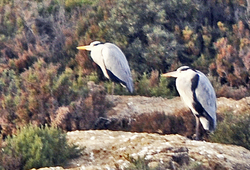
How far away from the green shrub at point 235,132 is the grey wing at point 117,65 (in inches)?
91.3

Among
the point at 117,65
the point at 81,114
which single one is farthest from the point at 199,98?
the point at 117,65

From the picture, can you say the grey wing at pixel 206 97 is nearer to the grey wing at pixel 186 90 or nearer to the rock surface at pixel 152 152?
the grey wing at pixel 186 90

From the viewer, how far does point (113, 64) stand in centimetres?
838

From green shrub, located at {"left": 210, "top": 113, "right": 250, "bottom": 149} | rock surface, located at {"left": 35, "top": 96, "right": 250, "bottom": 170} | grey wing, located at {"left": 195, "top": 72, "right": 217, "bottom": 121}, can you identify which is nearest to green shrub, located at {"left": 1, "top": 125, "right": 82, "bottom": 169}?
rock surface, located at {"left": 35, "top": 96, "right": 250, "bottom": 170}

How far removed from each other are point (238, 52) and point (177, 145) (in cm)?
467

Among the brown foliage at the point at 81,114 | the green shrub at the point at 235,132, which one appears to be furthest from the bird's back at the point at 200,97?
the brown foliage at the point at 81,114

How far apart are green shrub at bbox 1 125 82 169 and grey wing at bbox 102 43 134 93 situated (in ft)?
11.1

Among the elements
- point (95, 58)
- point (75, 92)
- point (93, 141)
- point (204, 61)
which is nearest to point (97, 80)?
point (95, 58)

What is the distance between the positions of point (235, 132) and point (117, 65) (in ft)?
9.65

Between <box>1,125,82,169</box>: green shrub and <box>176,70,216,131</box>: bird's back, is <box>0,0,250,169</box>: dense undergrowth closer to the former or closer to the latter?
<box>176,70,216,131</box>: bird's back

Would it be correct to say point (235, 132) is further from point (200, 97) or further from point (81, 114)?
point (81, 114)

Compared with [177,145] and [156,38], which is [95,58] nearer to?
[156,38]

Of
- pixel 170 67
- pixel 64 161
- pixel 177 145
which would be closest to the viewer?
pixel 64 161

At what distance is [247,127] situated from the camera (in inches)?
238
